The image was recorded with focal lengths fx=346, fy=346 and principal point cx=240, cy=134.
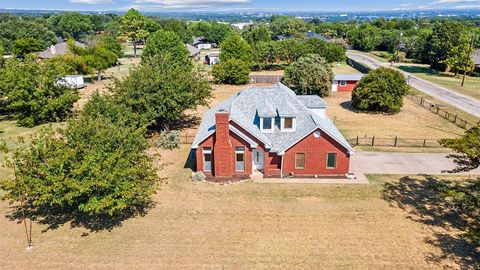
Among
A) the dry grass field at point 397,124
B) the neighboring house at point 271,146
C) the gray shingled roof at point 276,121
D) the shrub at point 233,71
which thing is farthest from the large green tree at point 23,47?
the neighboring house at point 271,146

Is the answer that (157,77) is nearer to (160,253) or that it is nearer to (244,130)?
(244,130)

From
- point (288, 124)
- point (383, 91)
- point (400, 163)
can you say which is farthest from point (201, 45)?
point (400, 163)

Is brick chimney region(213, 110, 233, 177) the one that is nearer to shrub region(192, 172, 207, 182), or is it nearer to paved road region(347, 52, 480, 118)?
shrub region(192, 172, 207, 182)

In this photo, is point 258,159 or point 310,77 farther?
point 310,77

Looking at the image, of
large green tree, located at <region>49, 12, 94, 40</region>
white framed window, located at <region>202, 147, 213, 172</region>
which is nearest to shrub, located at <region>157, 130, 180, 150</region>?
white framed window, located at <region>202, 147, 213, 172</region>

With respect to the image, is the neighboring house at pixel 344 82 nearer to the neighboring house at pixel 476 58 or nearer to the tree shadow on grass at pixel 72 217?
the neighboring house at pixel 476 58

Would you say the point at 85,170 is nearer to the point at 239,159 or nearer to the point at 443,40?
the point at 239,159

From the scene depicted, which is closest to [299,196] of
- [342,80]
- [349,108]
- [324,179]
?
[324,179]
